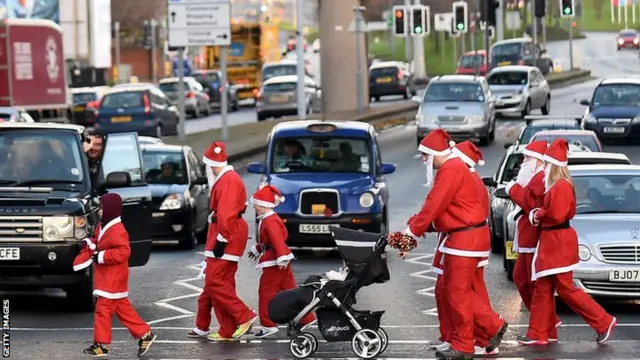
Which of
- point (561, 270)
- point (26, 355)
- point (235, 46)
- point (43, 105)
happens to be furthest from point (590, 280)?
point (235, 46)

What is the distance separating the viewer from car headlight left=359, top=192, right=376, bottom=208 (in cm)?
2141

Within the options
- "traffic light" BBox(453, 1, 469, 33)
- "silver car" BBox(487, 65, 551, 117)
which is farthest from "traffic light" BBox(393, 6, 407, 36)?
"silver car" BBox(487, 65, 551, 117)

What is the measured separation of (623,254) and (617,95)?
25.5m

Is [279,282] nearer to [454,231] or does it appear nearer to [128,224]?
[454,231]

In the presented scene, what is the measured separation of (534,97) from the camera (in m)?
50.6

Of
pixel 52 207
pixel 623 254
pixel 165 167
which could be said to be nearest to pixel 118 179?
pixel 52 207

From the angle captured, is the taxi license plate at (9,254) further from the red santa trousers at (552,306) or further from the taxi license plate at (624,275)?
the taxi license plate at (624,275)

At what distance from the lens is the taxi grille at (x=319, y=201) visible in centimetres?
2131

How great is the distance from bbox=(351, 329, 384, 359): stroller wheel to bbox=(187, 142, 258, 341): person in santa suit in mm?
1439

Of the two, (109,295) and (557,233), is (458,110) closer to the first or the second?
(557,233)

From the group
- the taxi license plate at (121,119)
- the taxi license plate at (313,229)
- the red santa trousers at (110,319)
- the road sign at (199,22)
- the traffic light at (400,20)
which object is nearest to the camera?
the red santa trousers at (110,319)

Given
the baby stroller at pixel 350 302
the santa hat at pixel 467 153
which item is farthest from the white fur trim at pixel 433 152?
the baby stroller at pixel 350 302

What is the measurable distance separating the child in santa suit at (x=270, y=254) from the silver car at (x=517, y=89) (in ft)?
115

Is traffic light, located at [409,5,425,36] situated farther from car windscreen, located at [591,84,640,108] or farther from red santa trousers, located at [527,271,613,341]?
red santa trousers, located at [527,271,613,341]
